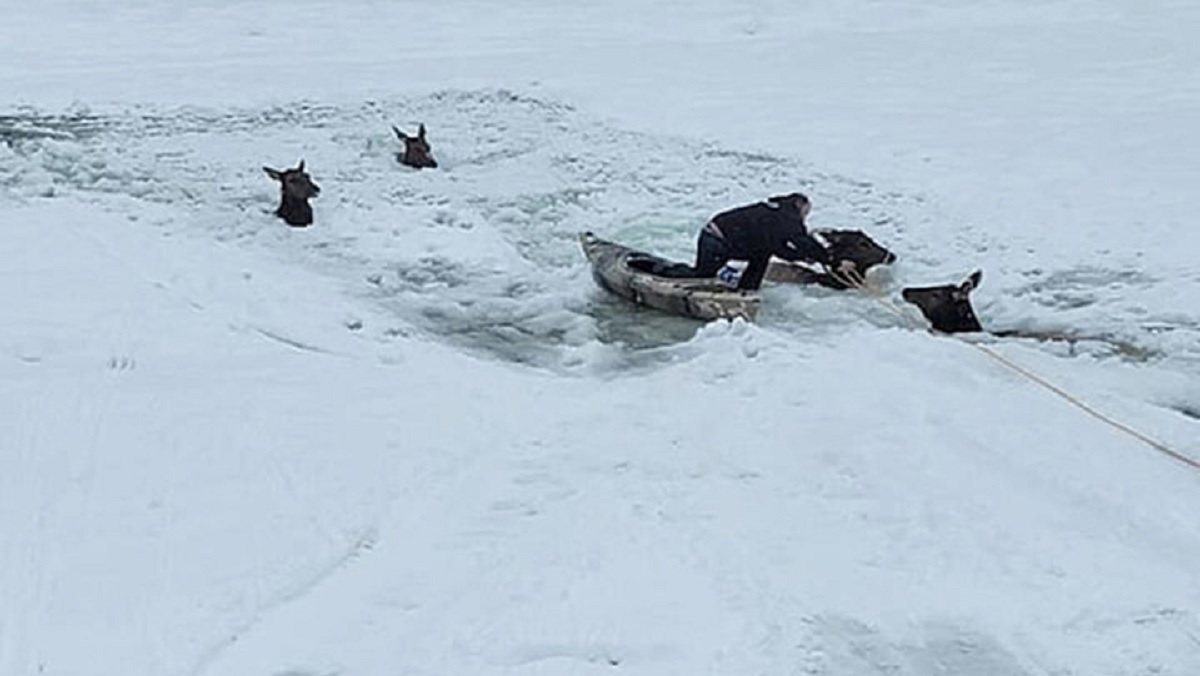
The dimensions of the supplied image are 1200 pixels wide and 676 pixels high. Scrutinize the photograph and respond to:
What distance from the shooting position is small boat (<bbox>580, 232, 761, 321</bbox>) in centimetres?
1210

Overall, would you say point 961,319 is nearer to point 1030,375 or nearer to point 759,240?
point 1030,375

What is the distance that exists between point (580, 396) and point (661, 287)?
2464 mm

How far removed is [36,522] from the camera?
7605 millimetres

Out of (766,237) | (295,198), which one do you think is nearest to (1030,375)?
(766,237)

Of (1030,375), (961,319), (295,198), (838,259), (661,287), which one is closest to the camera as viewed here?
(1030,375)

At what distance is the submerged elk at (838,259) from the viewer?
1303 centimetres

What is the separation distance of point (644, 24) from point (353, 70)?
5.31 metres

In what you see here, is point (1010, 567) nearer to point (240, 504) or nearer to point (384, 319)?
point (240, 504)

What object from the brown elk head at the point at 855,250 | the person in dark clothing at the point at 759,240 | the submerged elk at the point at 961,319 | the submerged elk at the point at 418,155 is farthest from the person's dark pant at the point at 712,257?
the submerged elk at the point at 418,155

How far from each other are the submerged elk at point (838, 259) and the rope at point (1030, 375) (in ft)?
0.27

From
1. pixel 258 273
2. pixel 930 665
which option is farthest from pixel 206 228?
pixel 930 665

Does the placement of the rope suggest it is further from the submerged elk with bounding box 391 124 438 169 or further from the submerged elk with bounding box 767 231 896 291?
the submerged elk with bounding box 391 124 438 169

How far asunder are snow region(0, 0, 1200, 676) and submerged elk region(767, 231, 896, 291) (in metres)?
0.20

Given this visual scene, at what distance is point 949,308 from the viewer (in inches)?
462
